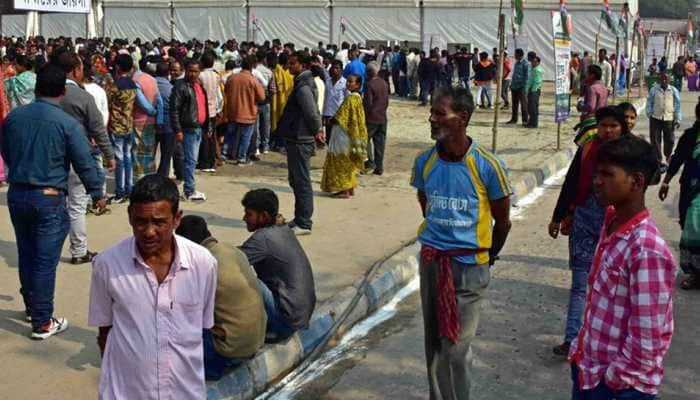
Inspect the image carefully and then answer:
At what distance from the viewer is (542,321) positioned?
254 inches

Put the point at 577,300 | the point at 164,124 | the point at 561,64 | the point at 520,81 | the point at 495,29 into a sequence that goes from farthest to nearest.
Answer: the point at 495,29
the point at 520,81
the point at 561,64
the point at 164,124
the point at 577,300

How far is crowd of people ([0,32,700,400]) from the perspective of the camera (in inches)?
123

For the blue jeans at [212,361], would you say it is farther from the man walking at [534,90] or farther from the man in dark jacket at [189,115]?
the man walking at [534,90]

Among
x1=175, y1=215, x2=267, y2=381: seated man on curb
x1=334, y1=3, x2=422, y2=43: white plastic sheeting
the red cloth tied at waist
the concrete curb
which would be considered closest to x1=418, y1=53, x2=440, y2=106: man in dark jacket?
x1=334, y1=3, x2=422, y2=43: white plastic sheeting

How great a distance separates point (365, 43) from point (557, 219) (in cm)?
3047

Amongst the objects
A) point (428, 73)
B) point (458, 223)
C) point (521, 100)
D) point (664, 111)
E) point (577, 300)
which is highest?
point (428, 73)

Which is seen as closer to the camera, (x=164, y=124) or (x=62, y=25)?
(x=164, y=124)

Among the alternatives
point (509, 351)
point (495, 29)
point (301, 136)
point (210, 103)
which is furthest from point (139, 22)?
point (509, 351)

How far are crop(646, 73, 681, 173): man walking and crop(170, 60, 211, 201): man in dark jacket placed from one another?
7.56 meters

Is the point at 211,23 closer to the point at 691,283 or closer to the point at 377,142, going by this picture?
the point at 377,142

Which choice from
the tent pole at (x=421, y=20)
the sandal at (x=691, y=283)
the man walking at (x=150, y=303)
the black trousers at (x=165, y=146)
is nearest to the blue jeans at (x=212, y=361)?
the man walking at (x=150, y=303)

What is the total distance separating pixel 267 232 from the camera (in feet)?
Result: 17.8

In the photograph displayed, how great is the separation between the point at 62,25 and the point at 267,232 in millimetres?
37468

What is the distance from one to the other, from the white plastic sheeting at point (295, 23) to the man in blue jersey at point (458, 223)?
3233 centimetres
